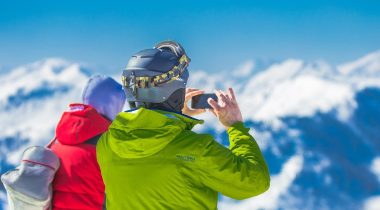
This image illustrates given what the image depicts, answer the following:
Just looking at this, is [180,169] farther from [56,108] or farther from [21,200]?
[56,108]

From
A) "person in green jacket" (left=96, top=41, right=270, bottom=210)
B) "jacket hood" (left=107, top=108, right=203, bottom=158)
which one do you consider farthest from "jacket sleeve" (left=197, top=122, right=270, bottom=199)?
"jacket hood" (left=107, top=108, right=203, bottom=158)

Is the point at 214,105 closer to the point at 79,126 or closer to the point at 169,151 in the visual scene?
the point at 169,151

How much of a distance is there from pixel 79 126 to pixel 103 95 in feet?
1.20

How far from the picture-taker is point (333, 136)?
594 feet

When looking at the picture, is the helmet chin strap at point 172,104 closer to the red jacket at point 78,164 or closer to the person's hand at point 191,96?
the person's hand at point 191,96

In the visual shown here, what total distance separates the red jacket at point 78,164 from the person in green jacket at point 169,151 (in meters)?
1.19

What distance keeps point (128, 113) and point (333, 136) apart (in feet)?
602

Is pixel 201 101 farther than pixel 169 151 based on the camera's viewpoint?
Yes

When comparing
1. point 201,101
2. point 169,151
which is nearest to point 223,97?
point 201,101

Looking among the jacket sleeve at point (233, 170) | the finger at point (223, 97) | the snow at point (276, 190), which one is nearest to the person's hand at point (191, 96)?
the finger at point (223, 97)

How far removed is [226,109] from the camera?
291cm

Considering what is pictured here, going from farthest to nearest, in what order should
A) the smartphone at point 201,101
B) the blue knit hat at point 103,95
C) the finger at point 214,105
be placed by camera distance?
1. the blue knit hat at point 103,95
2. the smartphone at point 201,101
3. the finger at point 214,105

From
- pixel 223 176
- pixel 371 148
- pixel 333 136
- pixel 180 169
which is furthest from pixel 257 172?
pixel 333 136

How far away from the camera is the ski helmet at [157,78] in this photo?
2.82 meters
